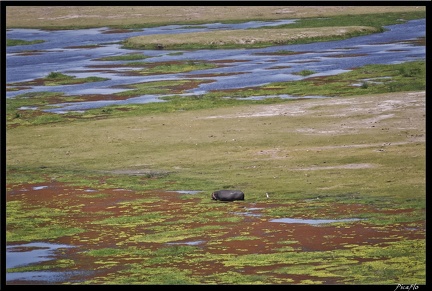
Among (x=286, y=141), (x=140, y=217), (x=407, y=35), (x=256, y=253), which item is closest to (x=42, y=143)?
(x=286, y=141)

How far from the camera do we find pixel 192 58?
60.3m

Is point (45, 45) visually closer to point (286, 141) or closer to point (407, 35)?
point (407, 35)

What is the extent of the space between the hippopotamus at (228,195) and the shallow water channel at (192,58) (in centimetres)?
1894

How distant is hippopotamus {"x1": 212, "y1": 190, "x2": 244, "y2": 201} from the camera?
27.7 meters

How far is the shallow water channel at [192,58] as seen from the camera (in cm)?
5166

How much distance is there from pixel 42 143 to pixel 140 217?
12.9 metres

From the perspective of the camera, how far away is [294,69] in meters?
54.6

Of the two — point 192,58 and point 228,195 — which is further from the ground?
point 228,195

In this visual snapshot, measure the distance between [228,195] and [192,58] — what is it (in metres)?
33.5

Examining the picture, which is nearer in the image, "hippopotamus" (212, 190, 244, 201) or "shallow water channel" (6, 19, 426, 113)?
"hippopotamus" (212, 190, 244, 201)

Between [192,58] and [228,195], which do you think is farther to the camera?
[192,58]

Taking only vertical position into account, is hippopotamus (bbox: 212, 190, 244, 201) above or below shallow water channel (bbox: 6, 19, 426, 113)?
above

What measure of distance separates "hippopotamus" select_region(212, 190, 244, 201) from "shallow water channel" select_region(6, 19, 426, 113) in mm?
18942

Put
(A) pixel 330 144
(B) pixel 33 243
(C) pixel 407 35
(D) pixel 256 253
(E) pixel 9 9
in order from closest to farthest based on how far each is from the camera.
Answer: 1. (D) pixel 256 253
2. (B) pixel 33 243
3. (A) pixel 330 144
4. (C) pixel 407 35
5. (E) pixel 9 9
